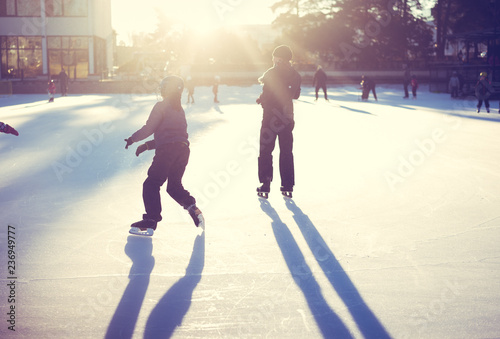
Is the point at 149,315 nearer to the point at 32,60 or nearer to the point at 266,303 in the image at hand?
the point at 266,303

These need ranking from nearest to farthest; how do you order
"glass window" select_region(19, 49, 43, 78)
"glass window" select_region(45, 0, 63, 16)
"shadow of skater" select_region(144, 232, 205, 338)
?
"shadow of skater" select_region(144, 232, 205, 338)
"glass window" select_region(19, 49, 43, 78)
"glass window" select_region(45, 0, 63, 16)

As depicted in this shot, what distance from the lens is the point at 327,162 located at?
384 inches

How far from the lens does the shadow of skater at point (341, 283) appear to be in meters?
3.26

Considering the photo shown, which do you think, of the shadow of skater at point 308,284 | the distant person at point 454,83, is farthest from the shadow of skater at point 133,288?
the distant person at point 454,83

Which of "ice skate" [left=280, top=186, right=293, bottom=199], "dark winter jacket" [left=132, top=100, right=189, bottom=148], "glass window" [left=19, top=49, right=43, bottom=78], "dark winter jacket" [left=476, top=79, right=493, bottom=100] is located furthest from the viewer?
"glass window" [left=19, top=49, right=43, bottom=78]

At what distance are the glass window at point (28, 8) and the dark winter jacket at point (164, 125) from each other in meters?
47.3

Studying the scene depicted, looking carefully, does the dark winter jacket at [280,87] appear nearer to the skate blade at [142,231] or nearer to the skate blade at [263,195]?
the skate blade at [263,195]

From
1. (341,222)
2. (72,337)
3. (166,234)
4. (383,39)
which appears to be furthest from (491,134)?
(383,39)

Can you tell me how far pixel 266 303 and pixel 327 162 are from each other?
6.32 meters

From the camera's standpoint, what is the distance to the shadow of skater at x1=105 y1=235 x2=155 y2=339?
128 inches

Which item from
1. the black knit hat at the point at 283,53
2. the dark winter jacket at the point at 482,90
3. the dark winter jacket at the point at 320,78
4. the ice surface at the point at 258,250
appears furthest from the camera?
the dark winter jacket at the point at 320,78

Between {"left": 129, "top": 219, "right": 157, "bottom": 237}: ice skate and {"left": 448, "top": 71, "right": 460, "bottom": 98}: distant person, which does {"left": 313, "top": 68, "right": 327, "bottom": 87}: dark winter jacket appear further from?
{"left": 129, "top": 219, "right": 157, "bottom": 237}: ice skate

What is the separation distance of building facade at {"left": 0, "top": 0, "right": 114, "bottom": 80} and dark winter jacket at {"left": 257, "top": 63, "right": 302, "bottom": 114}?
144 feet

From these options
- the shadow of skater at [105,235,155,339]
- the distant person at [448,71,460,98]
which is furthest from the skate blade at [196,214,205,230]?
the distant person at [448,71,460,98]
